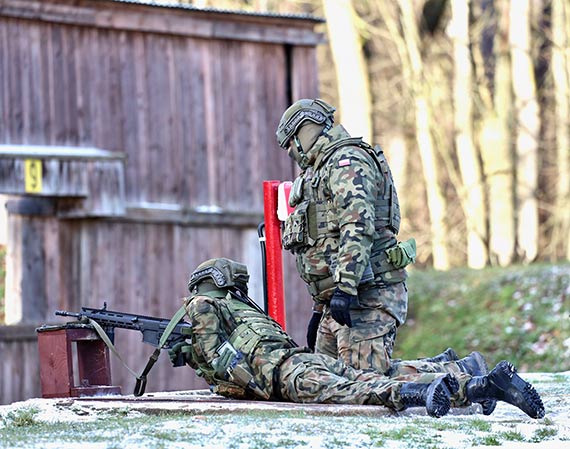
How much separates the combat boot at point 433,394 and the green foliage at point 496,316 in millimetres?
10995

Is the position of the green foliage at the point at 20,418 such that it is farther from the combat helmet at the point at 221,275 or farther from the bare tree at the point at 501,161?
the bare tree at the point at 501,161

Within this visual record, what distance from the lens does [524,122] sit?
28.0 m

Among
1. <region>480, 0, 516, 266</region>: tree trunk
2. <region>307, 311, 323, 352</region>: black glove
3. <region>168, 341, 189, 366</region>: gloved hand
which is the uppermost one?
<region>480, 0, 516, 266</region>: tree trunk

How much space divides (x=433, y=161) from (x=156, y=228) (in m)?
14.0

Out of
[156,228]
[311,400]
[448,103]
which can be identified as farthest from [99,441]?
[448,103]

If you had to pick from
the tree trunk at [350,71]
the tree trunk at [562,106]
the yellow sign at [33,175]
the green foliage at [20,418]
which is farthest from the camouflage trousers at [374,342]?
the tree trunk at [562,106]

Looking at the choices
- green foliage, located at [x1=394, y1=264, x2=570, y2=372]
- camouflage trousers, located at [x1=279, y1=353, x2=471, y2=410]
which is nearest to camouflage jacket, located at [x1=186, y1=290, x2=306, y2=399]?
camouflage trousers, located at [x1=279, y1=353, x2=471, y2=410]

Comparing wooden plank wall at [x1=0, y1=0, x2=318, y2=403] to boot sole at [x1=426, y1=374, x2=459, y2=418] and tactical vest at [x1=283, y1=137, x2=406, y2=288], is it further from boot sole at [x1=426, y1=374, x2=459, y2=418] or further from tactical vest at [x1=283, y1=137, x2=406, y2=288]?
boot sole at [x1=426, y1=374, x2=459, y2=418]

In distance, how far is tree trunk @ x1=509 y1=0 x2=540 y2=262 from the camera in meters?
27.8

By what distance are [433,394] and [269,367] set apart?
4.56 ft

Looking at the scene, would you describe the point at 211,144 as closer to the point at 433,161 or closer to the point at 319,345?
the point at 319,345

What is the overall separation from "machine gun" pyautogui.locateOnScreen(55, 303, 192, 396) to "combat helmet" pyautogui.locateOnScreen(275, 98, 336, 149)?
58.8 inches

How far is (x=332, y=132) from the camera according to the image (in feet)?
32.0

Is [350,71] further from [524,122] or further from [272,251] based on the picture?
[272,251]
